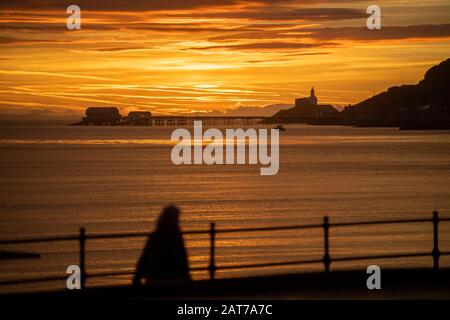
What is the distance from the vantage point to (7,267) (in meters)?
35.4

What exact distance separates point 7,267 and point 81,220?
18.7 m

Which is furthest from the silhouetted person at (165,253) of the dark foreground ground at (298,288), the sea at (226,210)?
the sea at (226,210)

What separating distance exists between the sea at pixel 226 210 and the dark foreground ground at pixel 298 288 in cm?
197

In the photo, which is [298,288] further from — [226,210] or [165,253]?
[226,210]

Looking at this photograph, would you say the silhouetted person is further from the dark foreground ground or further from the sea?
the sea

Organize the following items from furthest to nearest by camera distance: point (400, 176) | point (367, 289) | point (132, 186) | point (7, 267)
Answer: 1. point (400, 176)
2. point (132, 186)
3. point (7, 267)
4. point (367, 289)

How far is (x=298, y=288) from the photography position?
12836 millimetres

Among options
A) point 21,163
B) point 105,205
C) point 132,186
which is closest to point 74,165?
point 21,163

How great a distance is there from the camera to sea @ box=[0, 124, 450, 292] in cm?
3684

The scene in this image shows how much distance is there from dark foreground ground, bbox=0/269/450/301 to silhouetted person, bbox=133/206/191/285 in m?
0.46

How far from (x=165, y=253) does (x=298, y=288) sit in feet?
8.68
